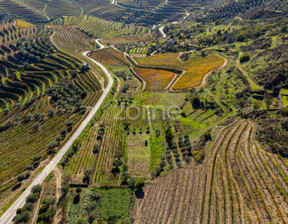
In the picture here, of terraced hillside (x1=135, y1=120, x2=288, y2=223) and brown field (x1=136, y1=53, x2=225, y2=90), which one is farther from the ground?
brown field (x1=136, y1=53, x2=225, y2=90)

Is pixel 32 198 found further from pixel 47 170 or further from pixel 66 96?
pixel 66 96

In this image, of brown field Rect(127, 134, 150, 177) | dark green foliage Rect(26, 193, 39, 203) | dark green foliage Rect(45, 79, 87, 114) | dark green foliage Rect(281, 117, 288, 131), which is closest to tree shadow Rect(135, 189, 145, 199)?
brown field Rect(127, 134, 150, 177)

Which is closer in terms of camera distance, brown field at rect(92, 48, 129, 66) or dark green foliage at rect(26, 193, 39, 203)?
dark green foliage at rect(26, 193, 39, 203)

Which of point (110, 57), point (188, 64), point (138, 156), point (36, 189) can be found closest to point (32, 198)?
point (36, 189)

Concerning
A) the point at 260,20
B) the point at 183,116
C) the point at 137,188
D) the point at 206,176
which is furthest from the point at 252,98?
the point at 260,20

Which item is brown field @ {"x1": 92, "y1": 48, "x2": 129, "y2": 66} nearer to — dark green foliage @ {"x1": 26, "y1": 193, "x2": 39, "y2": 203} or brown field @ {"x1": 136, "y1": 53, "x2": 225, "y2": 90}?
brown field @ {"x1": 136, "y1": 53, "x2": 225, "y2": 90}

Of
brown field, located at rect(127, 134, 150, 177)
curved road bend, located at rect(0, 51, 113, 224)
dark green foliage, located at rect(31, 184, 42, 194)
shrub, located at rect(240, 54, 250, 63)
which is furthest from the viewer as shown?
shrub, located at rect(240, 54, 250, 63)
